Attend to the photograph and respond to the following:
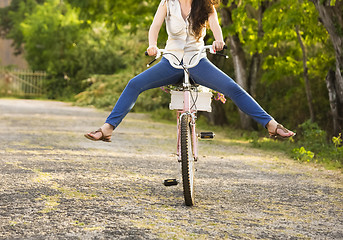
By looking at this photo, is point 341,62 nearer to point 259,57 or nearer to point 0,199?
point 259,57

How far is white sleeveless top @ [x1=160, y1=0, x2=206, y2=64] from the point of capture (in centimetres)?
529

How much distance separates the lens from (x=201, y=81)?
531 centimetres

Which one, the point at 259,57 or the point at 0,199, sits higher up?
the point at 259,57

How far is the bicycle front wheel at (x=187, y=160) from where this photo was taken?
5.13 metres

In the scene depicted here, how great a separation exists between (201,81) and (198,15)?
0.59m

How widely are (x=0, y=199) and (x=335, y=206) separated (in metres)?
3.17

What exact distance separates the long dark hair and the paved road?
1597 mm

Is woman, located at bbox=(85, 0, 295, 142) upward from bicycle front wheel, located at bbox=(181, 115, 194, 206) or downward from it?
upward

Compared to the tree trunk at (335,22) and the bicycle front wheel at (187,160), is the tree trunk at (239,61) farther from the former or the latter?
the bicycle front wheel at (187,160)

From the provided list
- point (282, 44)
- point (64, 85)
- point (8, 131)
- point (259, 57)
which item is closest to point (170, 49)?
point (8, 131)

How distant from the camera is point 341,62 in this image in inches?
434

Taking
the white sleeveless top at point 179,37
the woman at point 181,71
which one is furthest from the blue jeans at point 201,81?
the white sleeveless top at point 179,37

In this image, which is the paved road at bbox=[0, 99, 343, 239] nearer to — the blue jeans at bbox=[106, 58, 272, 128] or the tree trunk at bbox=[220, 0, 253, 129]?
the blue jeans at bbox=[106, 58, 272, 128]

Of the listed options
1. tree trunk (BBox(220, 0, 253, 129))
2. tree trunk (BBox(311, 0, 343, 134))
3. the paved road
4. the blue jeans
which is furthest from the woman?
tree trunk (BBox(220, 0, 253, 129))
